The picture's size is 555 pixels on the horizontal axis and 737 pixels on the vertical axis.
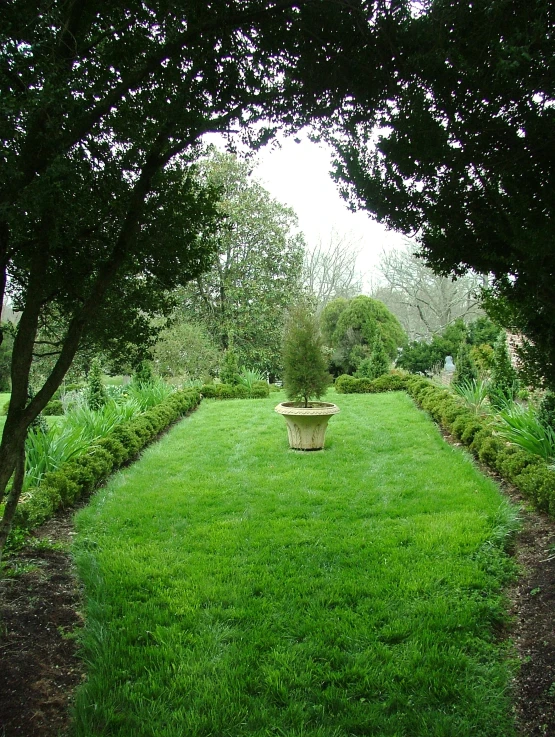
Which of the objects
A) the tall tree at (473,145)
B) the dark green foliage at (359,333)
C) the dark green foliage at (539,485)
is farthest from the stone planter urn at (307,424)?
the dark green foliage at (359,333)

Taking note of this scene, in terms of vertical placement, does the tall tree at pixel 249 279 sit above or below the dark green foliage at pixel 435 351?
above

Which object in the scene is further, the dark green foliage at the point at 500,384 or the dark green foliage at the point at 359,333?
the dark green foliage at the point at 359,333

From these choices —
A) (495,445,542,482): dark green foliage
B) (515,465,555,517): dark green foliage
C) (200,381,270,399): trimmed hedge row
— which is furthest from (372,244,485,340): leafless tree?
(515,465,555,517): dark green foliage

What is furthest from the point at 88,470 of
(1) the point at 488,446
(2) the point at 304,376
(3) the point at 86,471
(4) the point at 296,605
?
(1) the point at 488,446

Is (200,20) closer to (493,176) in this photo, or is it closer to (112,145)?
(112,145)

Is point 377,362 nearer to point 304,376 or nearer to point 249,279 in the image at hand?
point 249,279

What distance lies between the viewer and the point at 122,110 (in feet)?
7.11

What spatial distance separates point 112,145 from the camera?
7.86 feet

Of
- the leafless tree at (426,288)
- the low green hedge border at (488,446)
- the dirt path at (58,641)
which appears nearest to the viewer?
the dirt path at (58,641)

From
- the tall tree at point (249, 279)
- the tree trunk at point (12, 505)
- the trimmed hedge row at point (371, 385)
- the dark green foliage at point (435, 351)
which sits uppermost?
the tall tree at point (249, 279)

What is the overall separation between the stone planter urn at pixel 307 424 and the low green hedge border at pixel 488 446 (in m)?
1.81

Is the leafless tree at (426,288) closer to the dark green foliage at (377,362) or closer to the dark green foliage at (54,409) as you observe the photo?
the dark green foliage at (377,362)

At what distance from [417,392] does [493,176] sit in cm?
909

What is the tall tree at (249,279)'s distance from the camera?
50.9 ft
